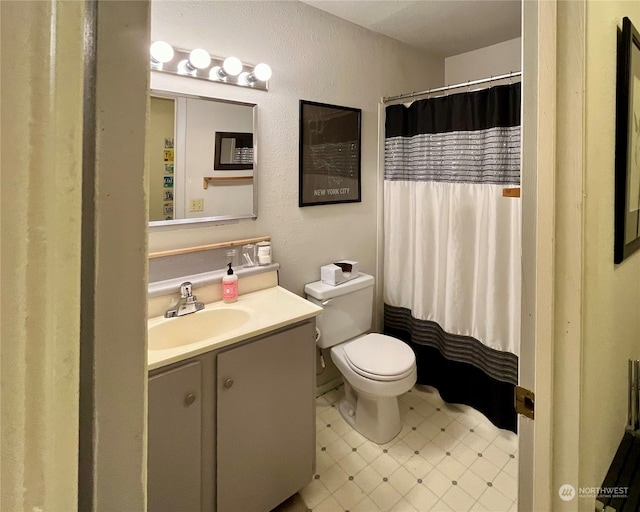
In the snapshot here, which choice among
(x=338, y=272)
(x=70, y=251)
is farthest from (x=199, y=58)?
(x=70, y=251)

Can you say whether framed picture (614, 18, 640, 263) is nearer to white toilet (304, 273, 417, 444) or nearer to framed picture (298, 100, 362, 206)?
white toilet (304, 273, 417, 444)

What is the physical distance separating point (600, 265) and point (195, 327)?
1464mm

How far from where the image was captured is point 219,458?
139 centimetres

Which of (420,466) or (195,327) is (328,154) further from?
(420,466)

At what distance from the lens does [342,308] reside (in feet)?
7.20

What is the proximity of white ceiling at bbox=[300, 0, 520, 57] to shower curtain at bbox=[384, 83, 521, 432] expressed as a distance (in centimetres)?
46

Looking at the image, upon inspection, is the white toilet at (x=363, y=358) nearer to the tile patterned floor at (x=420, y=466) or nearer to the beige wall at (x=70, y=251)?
the tile patterned floor at (x=420, y=466)

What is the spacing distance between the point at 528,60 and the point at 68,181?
0.86m

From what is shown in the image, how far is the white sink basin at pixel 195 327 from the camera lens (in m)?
1.51

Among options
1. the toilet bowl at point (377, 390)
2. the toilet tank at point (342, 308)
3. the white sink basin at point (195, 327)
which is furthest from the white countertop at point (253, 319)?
the toilet bowl at point (377, 390)

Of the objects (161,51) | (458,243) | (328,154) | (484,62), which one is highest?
(484,62)

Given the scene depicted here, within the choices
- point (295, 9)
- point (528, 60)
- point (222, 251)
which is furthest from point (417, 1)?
point (222, 251)

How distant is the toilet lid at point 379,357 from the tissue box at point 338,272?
0.38 metres

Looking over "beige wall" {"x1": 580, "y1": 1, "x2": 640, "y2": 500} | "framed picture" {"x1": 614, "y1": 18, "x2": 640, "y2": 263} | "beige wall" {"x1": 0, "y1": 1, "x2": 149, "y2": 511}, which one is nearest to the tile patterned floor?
"beige wall" {"x1": 580, "y1": 1, "x2": 640, "y2": 500}
